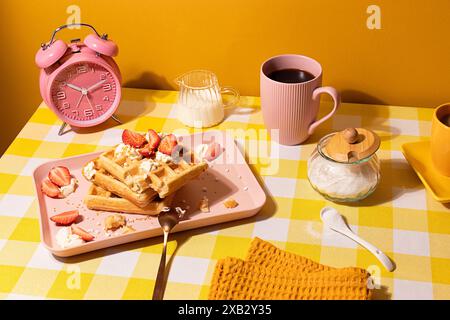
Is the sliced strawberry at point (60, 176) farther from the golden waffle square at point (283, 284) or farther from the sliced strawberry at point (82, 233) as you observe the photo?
the golden waffle square at point (283, 284)

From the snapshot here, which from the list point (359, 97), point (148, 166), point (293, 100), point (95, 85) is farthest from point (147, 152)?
point (359, 97)

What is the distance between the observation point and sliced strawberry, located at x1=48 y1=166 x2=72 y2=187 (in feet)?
4.24

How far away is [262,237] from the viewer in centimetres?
117

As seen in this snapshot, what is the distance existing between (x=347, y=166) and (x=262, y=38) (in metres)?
0.49

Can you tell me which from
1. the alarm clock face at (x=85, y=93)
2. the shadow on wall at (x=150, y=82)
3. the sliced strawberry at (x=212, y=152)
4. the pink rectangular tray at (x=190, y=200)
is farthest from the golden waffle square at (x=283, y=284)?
the shadow on wall at (x=150, y=82)

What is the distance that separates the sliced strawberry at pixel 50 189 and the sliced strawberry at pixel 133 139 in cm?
21

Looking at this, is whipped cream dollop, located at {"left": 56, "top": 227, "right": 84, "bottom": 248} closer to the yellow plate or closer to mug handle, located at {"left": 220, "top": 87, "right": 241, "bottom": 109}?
mug handle, located at {"left": 220, "top": 87, "right": 241, "bottom": 109}

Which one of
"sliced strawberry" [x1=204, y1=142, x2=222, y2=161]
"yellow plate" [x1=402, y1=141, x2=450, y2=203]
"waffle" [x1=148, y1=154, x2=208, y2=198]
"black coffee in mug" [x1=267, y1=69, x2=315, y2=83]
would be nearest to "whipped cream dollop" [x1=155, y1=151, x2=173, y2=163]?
"waffle" [x1=148, y1=154, x2=208, y2=198]

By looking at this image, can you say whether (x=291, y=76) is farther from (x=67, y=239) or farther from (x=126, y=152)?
(x=67, y=239)

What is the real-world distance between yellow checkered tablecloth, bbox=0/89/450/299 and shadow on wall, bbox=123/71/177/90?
0.27 m

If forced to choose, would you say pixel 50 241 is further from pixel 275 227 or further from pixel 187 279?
pixel 275 227

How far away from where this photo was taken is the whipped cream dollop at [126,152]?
49.5 inches

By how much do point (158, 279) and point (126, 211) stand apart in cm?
20
